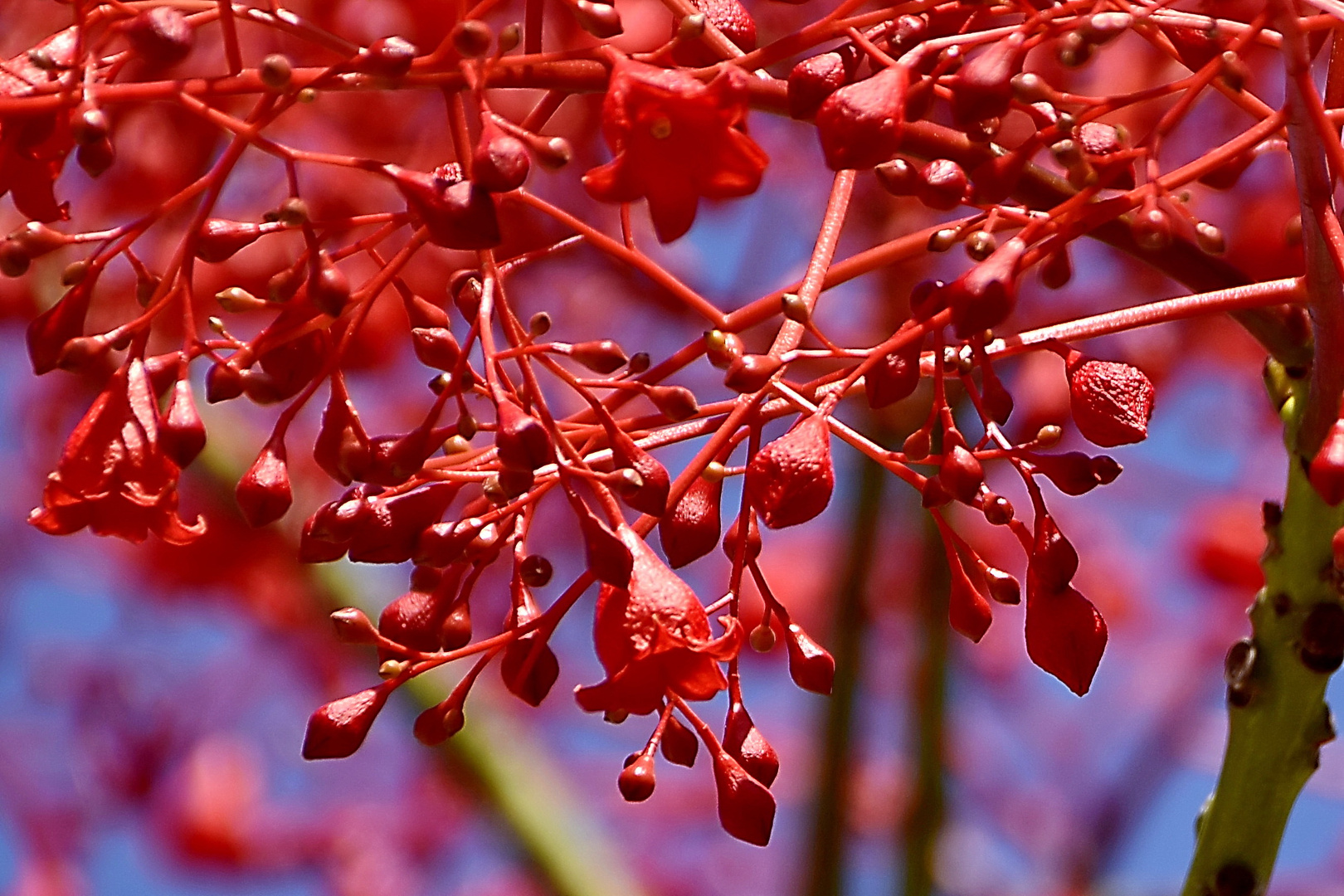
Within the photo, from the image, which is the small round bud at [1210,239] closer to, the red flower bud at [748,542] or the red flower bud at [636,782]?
the red flower bud at [748,542]

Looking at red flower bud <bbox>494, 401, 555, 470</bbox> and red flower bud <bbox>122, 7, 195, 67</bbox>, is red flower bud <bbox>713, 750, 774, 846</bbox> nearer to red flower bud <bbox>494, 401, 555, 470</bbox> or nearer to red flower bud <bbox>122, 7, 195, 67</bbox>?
red flower bud <bbox>494, 401, 555, 470</bbox>

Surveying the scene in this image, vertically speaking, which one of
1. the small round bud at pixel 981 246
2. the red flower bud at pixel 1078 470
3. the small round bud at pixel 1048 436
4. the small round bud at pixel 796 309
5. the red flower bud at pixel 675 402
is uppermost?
the small round bud at pixel 981 246

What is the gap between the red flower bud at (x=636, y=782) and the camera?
75 cm

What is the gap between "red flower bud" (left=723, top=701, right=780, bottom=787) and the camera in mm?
742

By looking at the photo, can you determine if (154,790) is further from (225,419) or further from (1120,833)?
(1120,833)

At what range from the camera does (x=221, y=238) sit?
0.77 m

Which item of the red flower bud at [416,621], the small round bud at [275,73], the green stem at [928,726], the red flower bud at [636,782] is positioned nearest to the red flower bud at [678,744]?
the red flower bud at [636,782]

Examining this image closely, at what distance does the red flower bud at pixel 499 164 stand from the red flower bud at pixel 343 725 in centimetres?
25

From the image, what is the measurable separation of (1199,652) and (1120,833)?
0.90 metres

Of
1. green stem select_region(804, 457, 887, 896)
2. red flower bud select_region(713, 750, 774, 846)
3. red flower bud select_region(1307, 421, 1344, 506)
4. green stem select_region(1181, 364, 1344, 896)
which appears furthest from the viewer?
green stem select_region(804, 457, 887, 896)

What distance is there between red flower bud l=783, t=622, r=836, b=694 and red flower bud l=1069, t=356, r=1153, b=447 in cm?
16

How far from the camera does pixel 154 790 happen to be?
3420mm

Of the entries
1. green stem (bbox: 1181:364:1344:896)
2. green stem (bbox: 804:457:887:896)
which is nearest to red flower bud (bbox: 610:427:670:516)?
green stem (bbox: 1181:364:1344:896)

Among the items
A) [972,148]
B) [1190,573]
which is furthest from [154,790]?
[972,148]
